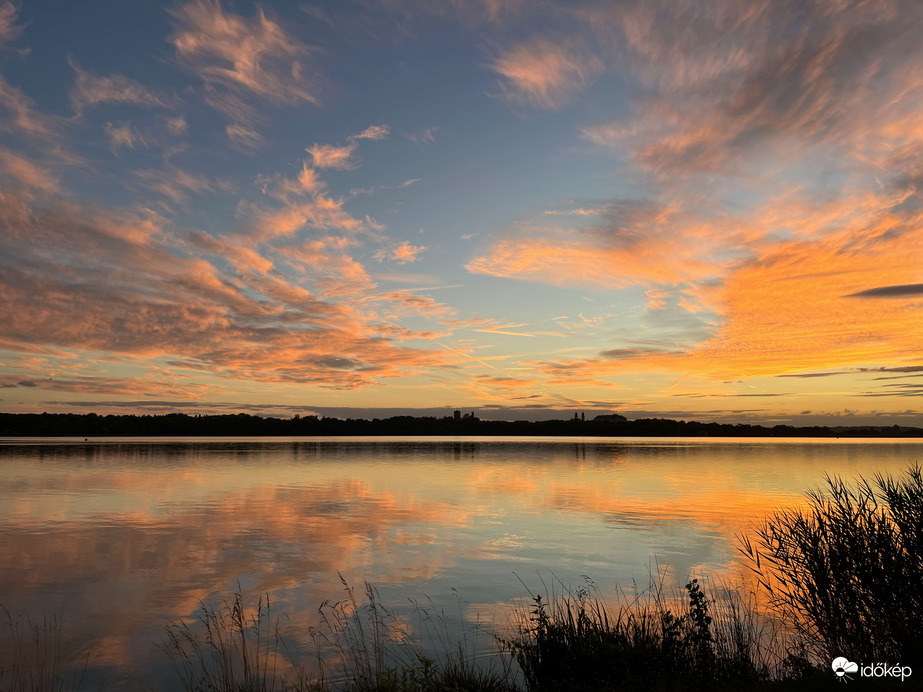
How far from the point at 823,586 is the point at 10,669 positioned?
20318 mm

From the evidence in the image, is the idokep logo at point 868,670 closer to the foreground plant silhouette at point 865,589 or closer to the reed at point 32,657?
the foreground plant silhouette at point 865,589

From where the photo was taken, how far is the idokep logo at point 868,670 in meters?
12.0

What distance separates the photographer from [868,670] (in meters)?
12.6

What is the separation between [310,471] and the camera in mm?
76250

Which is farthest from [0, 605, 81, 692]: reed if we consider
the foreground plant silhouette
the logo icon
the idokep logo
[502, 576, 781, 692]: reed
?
the foreground plant silhouette

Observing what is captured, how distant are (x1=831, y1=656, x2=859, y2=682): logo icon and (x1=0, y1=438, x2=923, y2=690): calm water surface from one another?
9.19 metres

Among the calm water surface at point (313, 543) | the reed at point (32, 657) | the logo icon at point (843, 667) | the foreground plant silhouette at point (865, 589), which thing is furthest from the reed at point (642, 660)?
the reed at point (32, 657)

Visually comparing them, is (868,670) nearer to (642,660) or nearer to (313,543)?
(642,660)

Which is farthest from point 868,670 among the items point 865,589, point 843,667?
point 865,589

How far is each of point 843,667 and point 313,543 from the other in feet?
77.4

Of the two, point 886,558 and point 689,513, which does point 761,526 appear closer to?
point 689,513

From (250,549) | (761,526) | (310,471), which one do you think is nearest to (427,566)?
(250,549)

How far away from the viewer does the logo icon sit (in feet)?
39.9

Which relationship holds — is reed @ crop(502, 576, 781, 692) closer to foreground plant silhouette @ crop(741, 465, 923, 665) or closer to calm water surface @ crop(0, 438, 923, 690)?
foreground plant silhouette @ crop(741, 465, 923, 665)
